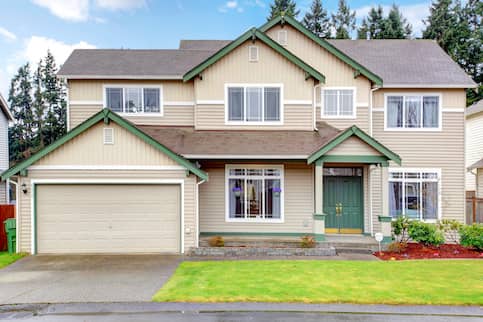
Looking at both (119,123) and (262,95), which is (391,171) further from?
(119,123)

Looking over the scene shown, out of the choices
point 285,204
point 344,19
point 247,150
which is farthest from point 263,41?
point 344,19

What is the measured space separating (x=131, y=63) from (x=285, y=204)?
9.08 m

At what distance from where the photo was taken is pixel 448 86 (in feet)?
46.4

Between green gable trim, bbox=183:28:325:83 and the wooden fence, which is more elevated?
green gable trim, bbox=183:28:325:83

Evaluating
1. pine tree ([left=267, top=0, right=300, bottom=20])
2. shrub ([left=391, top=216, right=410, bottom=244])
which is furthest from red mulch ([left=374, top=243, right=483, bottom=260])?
pine tree ([left=267, top=0, right=300, bottom=20])

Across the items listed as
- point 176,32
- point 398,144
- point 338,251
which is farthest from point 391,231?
point 176,32

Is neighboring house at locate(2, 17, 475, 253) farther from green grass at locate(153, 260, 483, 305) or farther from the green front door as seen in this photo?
green grass at locate(153, 260, 483, 305)

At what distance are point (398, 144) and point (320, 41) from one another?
17.1 feet

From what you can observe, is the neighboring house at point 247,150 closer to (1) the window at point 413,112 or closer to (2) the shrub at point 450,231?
(1) the window at point 413,112

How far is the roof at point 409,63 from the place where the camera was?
563 inches

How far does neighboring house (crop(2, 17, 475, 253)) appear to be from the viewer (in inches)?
457

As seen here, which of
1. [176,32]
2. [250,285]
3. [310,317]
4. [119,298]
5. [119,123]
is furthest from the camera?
[176,32]

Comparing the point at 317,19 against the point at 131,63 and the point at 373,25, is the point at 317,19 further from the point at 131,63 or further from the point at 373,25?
the point at 131,63

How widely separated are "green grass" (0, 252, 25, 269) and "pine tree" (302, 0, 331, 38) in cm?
3993
